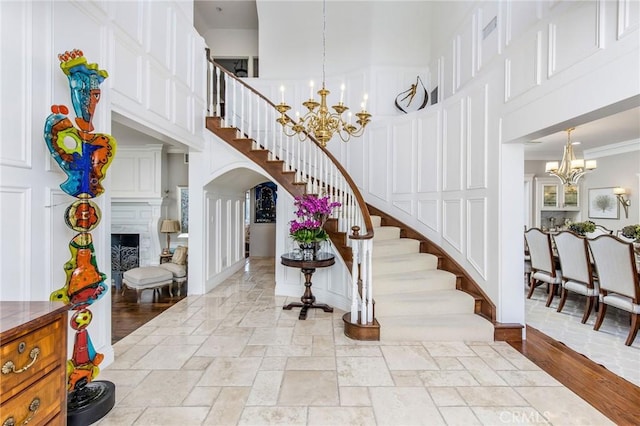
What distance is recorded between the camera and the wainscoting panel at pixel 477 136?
3719mm

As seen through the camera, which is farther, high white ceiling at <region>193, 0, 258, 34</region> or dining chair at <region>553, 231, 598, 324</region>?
high white ceiling at <region>193, 0, 258, 34</region>

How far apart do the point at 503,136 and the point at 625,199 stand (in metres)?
5.99

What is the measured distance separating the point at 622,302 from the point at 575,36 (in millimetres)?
2949

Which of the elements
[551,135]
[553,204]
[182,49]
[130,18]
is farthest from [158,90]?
[553,204]

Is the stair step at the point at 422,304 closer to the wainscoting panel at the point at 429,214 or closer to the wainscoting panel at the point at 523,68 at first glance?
the wainscoting panel at the point at 429,214

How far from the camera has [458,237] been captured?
4.28m

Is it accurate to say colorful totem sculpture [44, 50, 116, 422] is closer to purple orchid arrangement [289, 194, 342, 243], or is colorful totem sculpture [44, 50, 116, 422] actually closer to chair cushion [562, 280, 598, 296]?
purple orchid arrangement [289, 194, 342, 243]

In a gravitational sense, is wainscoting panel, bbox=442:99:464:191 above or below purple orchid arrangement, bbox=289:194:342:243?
above

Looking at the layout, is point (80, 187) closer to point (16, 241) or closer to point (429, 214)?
point (16, 241)

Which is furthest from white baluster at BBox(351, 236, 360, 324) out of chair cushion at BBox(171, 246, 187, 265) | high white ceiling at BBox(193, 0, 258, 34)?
high white ceiling at BBox(193, 0, 258, 34)

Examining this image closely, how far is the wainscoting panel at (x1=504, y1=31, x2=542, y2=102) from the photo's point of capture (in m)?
2.88

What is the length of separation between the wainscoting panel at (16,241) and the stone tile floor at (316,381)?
1045 mm

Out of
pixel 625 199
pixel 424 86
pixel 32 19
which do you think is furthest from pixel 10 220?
pixel 625 199

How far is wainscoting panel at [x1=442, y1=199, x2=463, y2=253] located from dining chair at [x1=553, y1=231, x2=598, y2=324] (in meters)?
1.46
